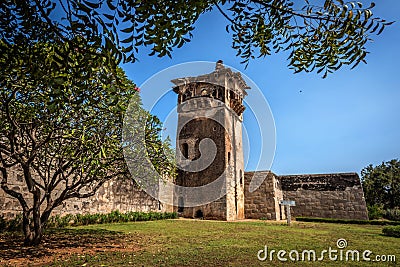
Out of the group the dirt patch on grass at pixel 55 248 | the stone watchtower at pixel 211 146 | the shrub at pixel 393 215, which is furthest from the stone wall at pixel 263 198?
the dirt patch on grass at pixel 55 248

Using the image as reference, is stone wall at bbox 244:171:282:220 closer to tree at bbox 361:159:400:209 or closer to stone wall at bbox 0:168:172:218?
stone wall at bbox 0:168:172:218

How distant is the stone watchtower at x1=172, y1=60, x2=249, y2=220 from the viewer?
1972cm

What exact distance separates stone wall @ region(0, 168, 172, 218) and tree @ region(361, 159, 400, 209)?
80.8 ft

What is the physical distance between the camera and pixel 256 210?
68.1ft

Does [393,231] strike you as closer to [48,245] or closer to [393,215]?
[48,245]

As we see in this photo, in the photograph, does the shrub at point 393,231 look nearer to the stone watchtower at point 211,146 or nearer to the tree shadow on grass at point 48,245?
the tree shadow on grass at point 48,245

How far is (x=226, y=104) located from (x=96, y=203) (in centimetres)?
1307

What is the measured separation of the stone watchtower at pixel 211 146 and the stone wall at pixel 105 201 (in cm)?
295

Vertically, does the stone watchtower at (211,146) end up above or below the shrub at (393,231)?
above

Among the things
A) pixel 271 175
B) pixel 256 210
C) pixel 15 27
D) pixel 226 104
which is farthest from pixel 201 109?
pixel 15 27

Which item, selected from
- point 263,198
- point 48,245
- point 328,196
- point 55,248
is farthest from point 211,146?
point 55,248

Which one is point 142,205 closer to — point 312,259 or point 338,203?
point 312,259

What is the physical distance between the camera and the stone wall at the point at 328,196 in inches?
758

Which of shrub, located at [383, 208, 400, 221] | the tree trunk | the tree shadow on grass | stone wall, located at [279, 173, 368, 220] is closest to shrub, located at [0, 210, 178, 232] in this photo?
the tree shadow on grass
